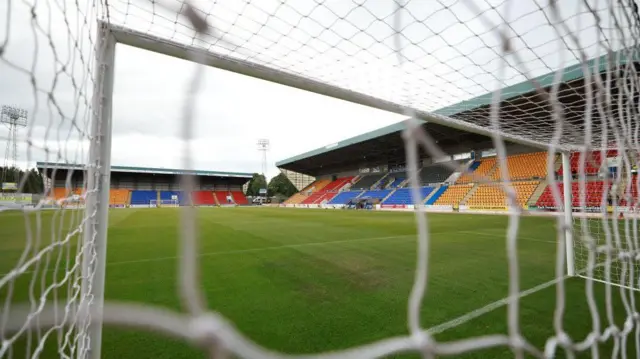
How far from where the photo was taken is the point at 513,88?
8.21ft

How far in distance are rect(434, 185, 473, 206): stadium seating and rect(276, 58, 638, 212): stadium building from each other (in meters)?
0.03

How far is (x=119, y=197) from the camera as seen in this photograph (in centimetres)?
2706

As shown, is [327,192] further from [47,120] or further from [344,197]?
[47,120]

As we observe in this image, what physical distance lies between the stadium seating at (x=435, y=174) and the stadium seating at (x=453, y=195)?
1.47 m

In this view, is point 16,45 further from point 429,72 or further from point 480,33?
point 429,72

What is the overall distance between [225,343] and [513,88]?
292 cm

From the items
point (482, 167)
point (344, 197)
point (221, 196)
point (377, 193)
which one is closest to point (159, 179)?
point (221, 196)

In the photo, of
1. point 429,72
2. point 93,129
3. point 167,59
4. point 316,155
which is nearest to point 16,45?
point 93,129

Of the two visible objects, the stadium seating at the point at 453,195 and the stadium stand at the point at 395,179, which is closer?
the stadium seating at the point at 453,195

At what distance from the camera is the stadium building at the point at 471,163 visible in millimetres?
2005

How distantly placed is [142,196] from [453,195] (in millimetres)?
27213

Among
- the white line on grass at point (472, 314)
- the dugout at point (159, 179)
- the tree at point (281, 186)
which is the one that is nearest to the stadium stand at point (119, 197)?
the dugout at point (159, 179)

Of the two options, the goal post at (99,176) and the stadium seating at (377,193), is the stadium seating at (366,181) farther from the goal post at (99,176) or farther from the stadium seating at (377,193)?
the goal post at (99,176)

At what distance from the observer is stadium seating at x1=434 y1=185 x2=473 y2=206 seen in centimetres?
1491
